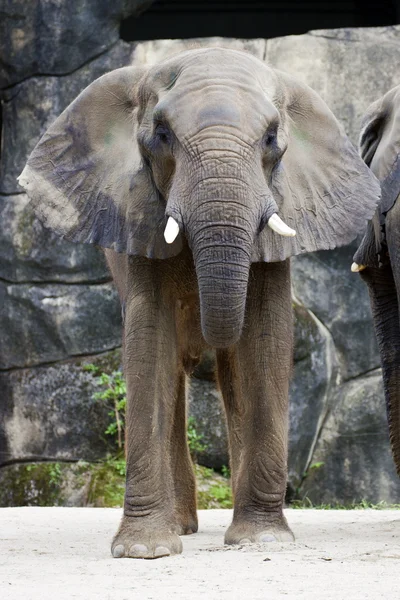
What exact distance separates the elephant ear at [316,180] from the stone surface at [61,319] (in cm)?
524

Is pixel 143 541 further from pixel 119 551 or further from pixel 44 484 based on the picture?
pixel 44 484

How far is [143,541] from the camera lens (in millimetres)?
5164

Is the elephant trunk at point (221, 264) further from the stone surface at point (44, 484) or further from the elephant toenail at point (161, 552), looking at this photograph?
the stone surface at point (44, 484)

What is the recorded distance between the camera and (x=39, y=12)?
10875mm

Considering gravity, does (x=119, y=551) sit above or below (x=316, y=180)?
below

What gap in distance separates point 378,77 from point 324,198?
210 inches

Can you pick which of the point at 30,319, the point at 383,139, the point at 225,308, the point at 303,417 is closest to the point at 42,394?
the point at 30,319

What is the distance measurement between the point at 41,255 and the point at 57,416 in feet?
4.37

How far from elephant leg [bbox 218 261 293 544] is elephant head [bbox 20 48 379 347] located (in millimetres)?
257

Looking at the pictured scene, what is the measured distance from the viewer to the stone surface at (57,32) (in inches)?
428

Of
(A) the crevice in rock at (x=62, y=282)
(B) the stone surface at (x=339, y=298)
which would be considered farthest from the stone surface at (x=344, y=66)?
(A) the crevice in rock at (x=62, y=282)

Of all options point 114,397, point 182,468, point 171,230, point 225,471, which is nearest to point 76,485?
point 114,397

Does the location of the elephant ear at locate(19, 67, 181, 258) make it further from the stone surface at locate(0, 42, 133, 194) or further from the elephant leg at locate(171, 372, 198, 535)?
the stone surface at locate(0, 42, 133, 194)

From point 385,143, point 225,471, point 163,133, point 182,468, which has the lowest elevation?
point 182,468
